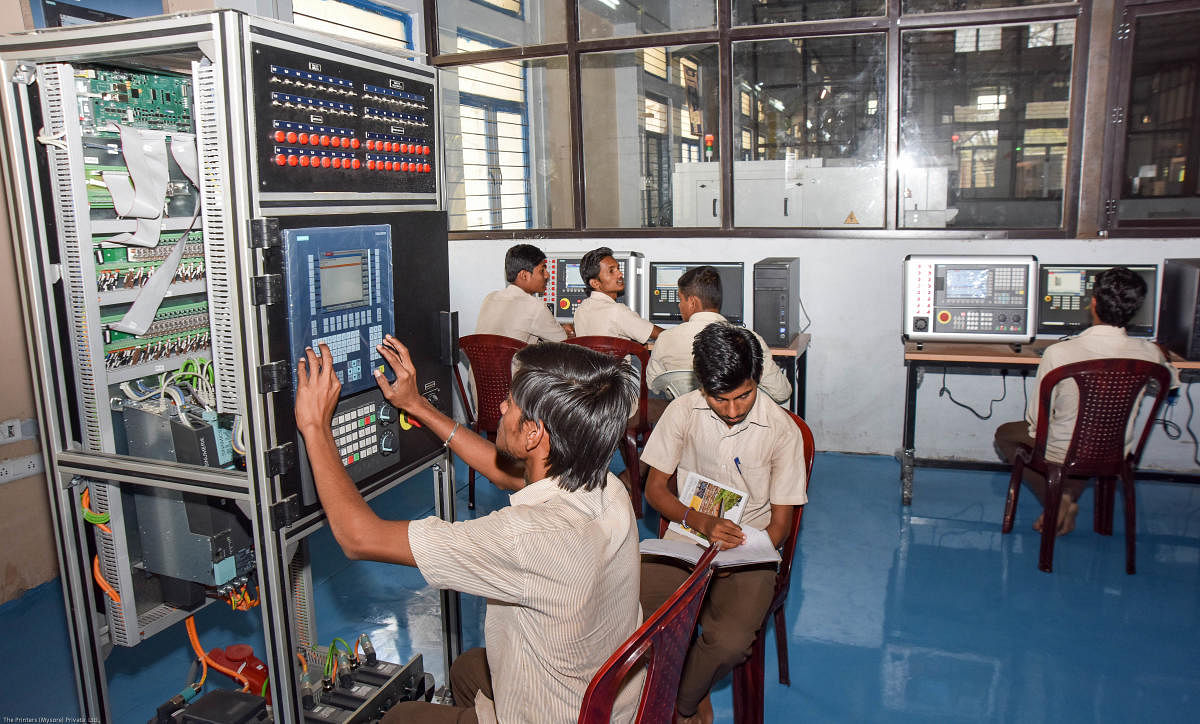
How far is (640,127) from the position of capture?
21.2 feet

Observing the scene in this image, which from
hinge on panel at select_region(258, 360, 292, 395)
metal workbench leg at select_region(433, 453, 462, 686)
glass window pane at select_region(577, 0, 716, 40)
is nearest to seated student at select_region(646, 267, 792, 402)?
metal workbench leg at select_region(433, 453, 462, 686)

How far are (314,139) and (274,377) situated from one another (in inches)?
20.2

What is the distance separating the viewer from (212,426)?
6.43 ft

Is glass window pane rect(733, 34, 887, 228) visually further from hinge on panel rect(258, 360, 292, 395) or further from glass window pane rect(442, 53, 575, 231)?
hinge on panel rect(258, 360, 292, 395)

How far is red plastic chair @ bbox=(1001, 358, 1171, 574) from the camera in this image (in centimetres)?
326

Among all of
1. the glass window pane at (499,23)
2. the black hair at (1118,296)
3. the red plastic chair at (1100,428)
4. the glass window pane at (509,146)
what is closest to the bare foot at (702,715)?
the red plastic chair at (1100,428)

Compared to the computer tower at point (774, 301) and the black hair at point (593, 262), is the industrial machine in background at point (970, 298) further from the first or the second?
the black hair at point (593, 262)

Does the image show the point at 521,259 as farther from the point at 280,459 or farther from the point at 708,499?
the point at 280,459

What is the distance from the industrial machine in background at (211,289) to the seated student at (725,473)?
66cm

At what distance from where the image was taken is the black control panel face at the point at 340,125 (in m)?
1.68

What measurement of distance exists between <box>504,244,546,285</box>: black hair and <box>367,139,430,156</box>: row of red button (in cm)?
222

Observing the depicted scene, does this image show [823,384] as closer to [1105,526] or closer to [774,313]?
[774,313]

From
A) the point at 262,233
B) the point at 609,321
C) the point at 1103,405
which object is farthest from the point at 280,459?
the point at 1103,405

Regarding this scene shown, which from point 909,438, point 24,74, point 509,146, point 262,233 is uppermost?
point 509,146
